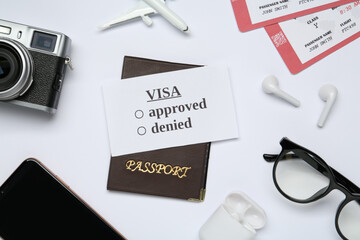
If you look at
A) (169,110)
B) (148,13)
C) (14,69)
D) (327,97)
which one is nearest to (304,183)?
(327,97)

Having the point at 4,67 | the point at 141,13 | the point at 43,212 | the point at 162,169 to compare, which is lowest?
the point at 43,212

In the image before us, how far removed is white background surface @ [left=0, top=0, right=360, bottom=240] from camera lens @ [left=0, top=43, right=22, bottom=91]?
0.24 ft

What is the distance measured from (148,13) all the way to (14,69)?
8.9 inches

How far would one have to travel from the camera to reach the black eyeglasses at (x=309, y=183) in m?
0.63

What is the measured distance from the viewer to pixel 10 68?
2.00 ft

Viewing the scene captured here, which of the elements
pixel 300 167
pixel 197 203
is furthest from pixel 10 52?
pixel 300 167

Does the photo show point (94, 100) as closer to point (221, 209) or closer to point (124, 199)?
point (124, 199)

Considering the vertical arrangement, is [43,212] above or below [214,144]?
below

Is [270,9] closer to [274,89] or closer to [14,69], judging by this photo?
[274,89]

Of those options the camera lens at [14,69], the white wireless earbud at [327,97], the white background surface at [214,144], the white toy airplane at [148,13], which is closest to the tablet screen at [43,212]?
the white background surface at [214,144]

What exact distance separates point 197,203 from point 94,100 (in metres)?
0.24

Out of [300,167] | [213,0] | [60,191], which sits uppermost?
[213,0]

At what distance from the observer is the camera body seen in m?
0.61

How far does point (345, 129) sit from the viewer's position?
2.16ft
